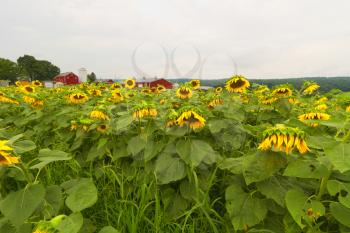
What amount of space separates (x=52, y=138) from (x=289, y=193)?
9.59ft

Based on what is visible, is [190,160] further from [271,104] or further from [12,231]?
[271,104]

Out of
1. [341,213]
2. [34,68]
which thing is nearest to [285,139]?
[341,213]

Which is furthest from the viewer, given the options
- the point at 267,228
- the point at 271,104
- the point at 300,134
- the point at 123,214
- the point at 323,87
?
the point at 323,87

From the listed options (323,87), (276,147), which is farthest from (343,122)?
(323,87)

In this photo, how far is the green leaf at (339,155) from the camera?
46.5 inches

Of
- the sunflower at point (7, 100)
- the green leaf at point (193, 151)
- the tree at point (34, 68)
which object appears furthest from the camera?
the tree at point (34, 68)

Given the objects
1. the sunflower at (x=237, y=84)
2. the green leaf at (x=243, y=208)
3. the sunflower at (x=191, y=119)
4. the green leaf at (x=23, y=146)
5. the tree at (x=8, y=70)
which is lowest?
the tree at (x=8, y=70)

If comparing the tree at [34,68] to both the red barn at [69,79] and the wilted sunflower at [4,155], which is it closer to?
the red barn at [69,79]

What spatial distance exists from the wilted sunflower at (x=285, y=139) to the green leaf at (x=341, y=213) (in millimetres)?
281

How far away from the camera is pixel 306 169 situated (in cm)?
→ 143

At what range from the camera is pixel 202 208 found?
6.07ft

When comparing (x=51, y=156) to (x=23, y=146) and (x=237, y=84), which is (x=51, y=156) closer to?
(x=23, y=146)

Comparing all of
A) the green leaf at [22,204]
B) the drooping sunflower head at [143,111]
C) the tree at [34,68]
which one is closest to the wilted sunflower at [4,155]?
the green leaf at [22,204]

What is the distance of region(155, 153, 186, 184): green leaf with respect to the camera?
1.86 meters
